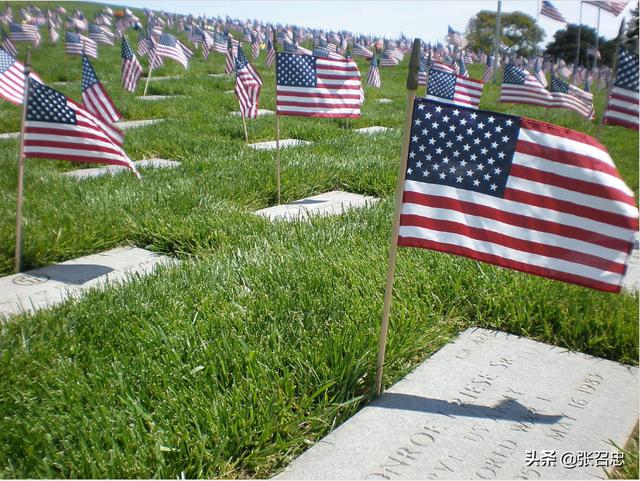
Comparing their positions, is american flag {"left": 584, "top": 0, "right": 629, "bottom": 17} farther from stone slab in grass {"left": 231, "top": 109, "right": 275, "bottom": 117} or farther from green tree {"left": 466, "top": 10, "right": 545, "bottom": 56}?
green tree {"left": 466, "top": 10, "right": 545, "bottom": 56}

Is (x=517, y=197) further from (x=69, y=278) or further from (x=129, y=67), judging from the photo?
(x=129, y=67)

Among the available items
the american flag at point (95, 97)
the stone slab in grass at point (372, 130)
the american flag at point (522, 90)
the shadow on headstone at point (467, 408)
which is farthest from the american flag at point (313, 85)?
the american flag at point (522, 90)

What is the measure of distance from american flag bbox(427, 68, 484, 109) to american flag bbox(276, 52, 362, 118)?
3483mm

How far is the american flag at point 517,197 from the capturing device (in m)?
2.75

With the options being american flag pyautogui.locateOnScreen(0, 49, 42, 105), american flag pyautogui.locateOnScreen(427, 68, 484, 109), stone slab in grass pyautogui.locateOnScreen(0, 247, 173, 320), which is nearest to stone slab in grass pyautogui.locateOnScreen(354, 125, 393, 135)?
american flag pyautogui.locateOnScreen(427, 68, 484, 109)

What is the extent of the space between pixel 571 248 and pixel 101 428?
6.89 feet

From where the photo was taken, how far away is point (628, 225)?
2.71 metres

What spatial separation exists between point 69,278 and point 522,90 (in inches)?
380

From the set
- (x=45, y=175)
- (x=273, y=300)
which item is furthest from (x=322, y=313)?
(x=45, y=175)

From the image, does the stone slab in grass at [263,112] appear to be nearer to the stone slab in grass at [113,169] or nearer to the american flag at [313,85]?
the stone slab in grass at [113,169]

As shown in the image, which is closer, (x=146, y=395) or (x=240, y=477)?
(x=240, y=477)

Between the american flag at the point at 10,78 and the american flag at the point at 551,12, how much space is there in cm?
1510

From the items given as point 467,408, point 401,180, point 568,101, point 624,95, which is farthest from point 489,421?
point 568,101

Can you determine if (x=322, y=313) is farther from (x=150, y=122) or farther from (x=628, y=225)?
(x=150, y=122)
